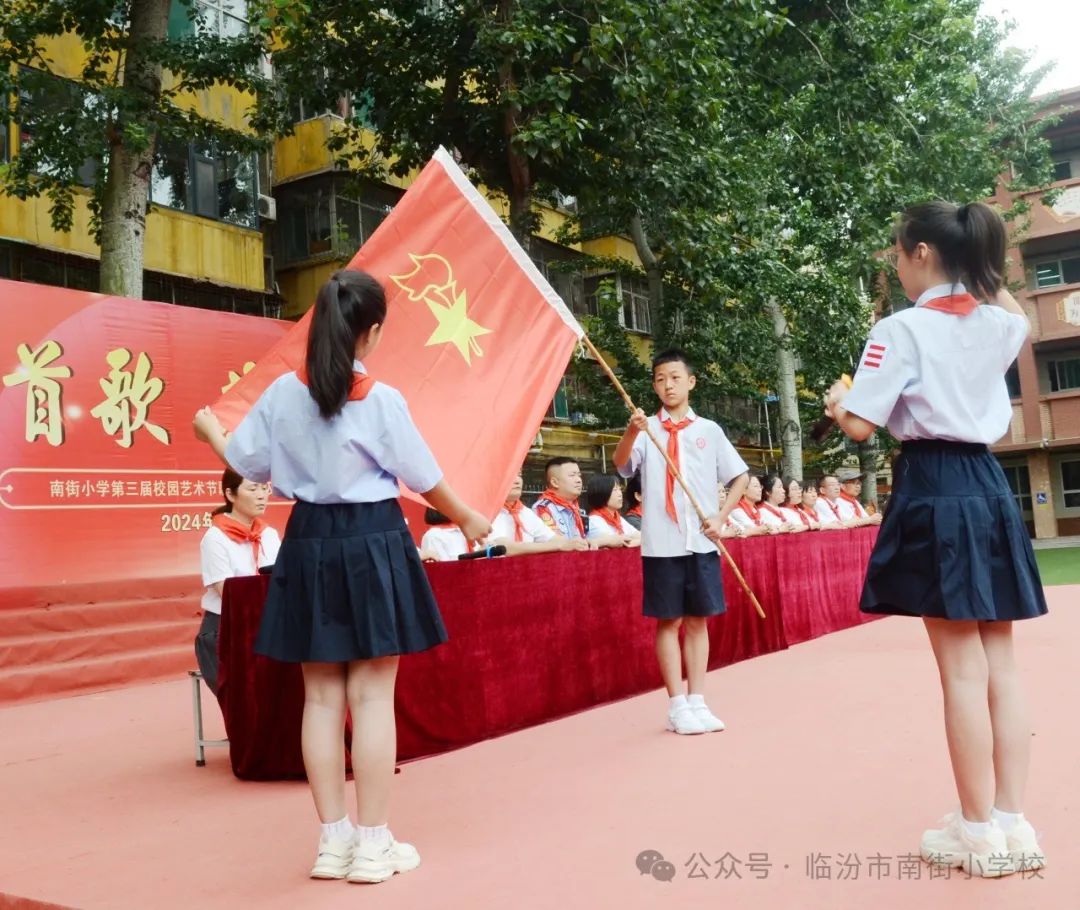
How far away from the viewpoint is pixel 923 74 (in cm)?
1240

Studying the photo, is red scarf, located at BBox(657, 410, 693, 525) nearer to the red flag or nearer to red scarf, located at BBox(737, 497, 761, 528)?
the red flag

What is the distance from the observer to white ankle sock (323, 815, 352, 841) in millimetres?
2635

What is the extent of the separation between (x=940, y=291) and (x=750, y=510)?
685 centimetres

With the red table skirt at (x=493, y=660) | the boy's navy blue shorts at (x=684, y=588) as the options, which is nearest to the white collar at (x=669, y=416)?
the boy's navy blue shorts at (x=684, y=588)

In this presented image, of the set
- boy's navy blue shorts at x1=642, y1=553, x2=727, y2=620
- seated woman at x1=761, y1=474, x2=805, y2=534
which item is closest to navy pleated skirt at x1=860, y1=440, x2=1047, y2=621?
boy's navy blue shorts at x1=642, y1=553, x2=727, y2=620

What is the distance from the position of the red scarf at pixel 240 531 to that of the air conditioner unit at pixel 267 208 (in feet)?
35.9

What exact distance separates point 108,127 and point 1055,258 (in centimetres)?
2397

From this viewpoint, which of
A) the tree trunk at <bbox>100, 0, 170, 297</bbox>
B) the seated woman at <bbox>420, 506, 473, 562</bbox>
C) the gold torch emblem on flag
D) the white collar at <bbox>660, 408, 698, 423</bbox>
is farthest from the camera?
the tree trunk at <bbox>100, 0, 170, 297</bbox>

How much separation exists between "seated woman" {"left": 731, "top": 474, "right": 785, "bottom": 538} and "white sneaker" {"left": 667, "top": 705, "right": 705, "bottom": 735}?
12.6 ft

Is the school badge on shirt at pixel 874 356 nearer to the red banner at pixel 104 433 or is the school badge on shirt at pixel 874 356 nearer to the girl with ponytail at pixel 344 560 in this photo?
the girl with ponytail at pixel 344 560

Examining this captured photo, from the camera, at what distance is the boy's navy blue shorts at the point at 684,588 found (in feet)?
14.3

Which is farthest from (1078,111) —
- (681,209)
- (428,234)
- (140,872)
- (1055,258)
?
(140,872)

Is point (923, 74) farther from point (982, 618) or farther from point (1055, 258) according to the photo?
point (1055, 258)

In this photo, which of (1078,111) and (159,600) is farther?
(1078,111)
